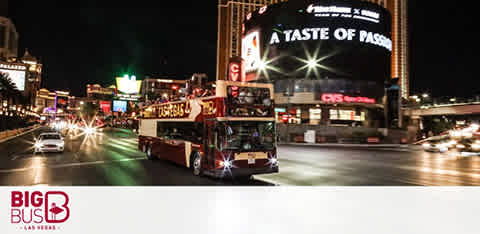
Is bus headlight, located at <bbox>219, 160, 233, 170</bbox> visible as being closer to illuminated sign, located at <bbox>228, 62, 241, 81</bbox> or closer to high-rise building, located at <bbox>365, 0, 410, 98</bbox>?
illuminated sign, located at <bbox>228, 62, 241, 81</bbox>

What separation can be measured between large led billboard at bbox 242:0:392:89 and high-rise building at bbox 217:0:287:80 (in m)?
79.4

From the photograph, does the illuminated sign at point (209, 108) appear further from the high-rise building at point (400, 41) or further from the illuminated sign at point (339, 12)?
the high-rise building at point (400, 41)

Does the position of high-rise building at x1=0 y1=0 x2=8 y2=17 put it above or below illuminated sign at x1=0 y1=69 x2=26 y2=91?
above

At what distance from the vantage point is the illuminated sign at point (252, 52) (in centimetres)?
6253

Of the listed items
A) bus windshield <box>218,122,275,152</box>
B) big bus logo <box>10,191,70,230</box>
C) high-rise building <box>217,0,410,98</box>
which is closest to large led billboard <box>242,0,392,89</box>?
bus windshield <box>218,122,275,152</box>

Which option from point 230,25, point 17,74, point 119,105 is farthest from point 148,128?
point 230,25

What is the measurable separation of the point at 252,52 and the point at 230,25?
79357 millimetres

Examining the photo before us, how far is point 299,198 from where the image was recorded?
9727mm

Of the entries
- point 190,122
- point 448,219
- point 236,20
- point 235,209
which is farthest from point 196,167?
point 236,20

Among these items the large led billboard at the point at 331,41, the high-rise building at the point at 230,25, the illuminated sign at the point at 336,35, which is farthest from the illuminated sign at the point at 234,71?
the high-rise building at the point at 230,25

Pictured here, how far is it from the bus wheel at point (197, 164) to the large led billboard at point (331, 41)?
159ft

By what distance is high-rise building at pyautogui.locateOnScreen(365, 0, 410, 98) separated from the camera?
4323 inches

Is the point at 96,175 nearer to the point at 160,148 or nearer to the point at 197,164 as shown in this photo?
the point at 197,164

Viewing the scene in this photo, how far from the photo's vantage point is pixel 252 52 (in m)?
63.5
